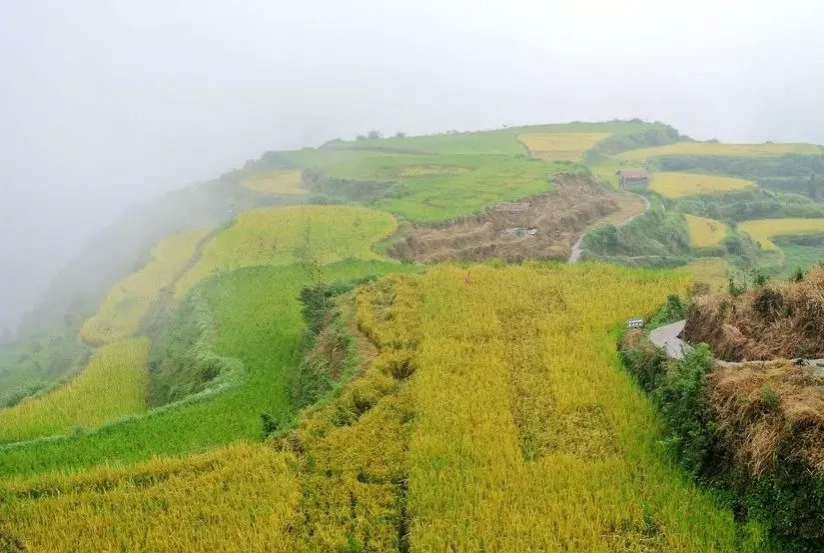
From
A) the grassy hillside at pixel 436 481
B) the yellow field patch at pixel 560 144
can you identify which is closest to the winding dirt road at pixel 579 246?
the grassy hillside at pixel 436 481

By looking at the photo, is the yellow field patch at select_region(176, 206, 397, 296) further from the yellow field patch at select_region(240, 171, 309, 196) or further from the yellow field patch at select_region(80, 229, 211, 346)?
the yellow field patch at select_region(240, 171, 309, 196)

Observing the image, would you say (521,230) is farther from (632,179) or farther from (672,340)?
(632,179)

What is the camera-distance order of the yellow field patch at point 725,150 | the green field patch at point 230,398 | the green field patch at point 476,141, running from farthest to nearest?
the yellow field patch at point 725,150 < the green field patch at point 476,141 < the green field patch at point 230,398

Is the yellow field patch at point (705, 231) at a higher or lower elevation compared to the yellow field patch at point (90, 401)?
higher

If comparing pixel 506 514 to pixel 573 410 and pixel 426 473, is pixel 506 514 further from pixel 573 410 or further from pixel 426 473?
pixel 573 410

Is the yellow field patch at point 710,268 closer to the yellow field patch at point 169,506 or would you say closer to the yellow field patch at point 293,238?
the yellow field patch at point 293,238

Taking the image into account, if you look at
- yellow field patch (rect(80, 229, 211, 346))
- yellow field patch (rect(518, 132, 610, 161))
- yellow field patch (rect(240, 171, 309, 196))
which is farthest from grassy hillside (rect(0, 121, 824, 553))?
yellow field patch (rect(518, 132, 610, 161))
